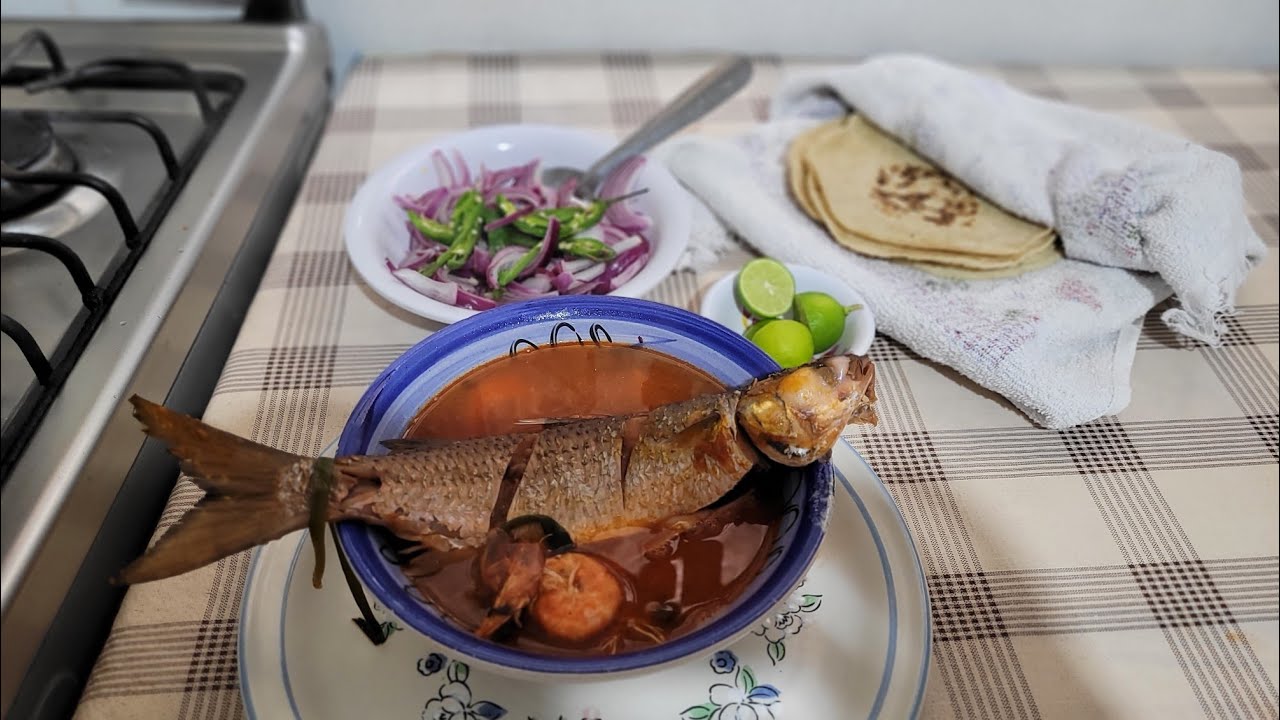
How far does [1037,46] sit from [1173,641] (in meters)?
1.33

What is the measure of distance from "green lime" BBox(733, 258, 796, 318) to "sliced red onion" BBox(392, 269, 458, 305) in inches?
14.3

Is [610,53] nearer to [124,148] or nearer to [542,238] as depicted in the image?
[542,238]

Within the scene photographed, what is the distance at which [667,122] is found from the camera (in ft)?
4.28

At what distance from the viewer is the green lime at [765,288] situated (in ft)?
3.51

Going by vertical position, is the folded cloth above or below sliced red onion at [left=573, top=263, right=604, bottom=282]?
above

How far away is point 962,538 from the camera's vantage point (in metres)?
0.90

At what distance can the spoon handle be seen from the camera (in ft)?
4.19

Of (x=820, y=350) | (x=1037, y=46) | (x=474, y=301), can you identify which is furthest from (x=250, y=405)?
(x=1037, y=46)

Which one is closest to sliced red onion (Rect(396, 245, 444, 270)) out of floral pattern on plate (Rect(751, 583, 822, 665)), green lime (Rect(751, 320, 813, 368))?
green lime (Rect(751, 320, 813, 368))

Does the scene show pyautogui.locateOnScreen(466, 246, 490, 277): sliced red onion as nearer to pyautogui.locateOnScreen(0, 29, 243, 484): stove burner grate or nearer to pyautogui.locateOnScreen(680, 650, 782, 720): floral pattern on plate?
pyautogui.locateOnScreen(0, 29, 243, 484): stove burner grate

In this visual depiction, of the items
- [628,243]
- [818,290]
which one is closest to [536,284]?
[628,243]

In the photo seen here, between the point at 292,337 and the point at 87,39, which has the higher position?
the point at 87,39

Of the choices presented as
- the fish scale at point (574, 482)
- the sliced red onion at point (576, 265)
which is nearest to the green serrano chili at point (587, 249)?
the sliced red onion at point (576, 265)

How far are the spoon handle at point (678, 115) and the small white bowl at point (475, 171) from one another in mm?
47
